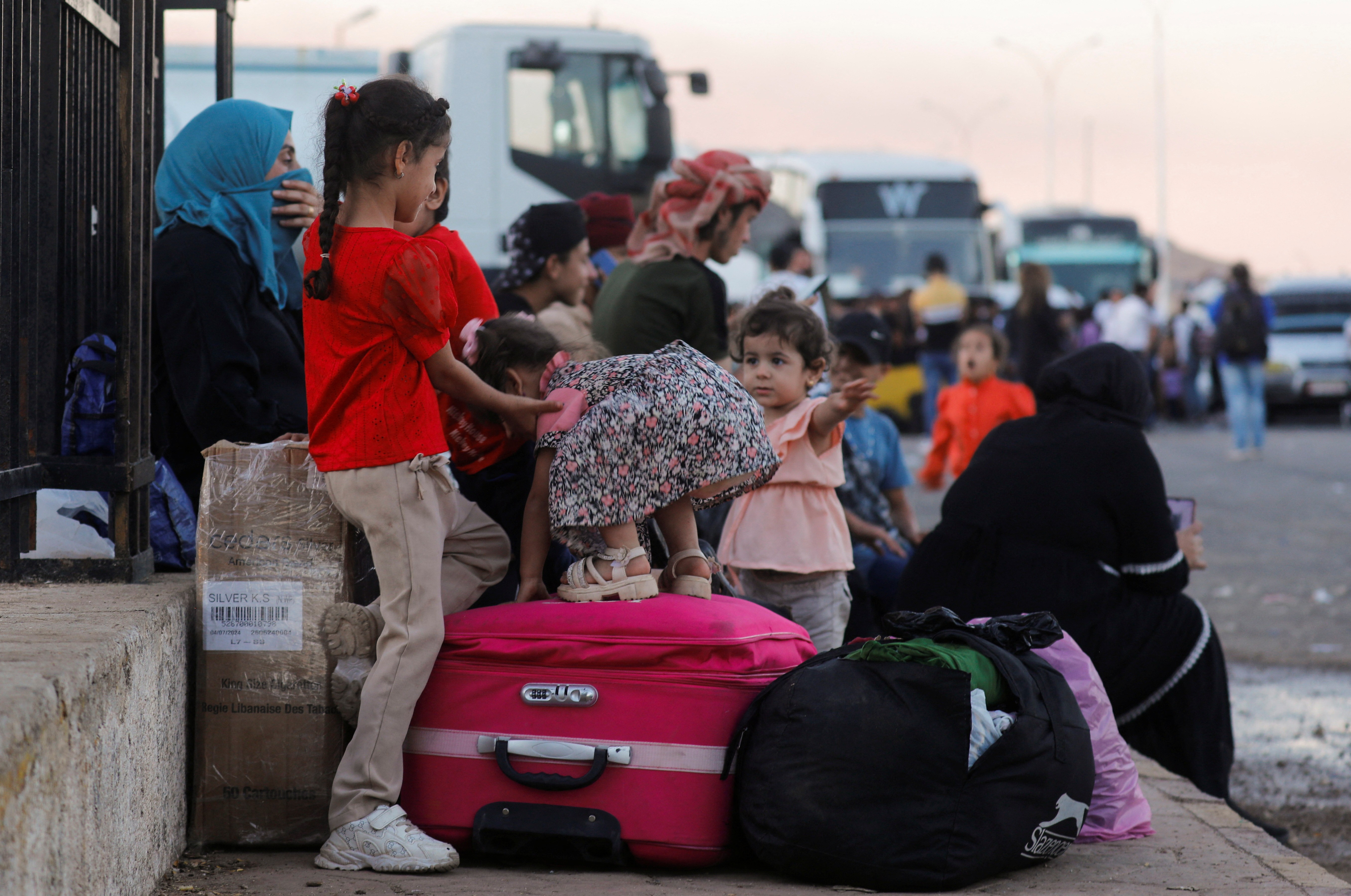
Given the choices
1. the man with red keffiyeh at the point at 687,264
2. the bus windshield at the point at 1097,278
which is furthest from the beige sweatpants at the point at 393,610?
the bus windshield at the point at 1097,278

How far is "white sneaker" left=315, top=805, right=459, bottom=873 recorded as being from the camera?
3.02 meters

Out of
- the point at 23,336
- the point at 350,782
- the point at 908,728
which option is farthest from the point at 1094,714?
the point at 23,336

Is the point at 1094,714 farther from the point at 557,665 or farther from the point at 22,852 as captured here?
the point at 22,852

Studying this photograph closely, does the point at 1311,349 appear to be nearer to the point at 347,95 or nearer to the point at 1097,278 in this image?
the point at 1097,278

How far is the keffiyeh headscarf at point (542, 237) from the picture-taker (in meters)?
4.85

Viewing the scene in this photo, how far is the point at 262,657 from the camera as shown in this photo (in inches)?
125

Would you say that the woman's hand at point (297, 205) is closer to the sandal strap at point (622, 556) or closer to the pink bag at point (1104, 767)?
the sandal strap at point (622, 556)

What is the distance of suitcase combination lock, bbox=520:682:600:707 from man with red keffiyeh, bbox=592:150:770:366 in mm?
1722

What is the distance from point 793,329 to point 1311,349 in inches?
694

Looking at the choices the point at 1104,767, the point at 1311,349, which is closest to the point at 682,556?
the point at 1104,767

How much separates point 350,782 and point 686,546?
37.5 inches

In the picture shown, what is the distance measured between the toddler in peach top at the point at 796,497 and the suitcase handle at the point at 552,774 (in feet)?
3.81

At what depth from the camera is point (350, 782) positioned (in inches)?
121

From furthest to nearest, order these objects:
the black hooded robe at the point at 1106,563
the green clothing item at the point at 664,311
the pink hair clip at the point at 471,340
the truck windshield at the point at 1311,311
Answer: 1. the truck windshield at the point at 1311,311
2. the green clothing item at the point at 664,311
3. the black hooded robe at the point at 1106,563
4. the pink hair clip at the point at 471,340
